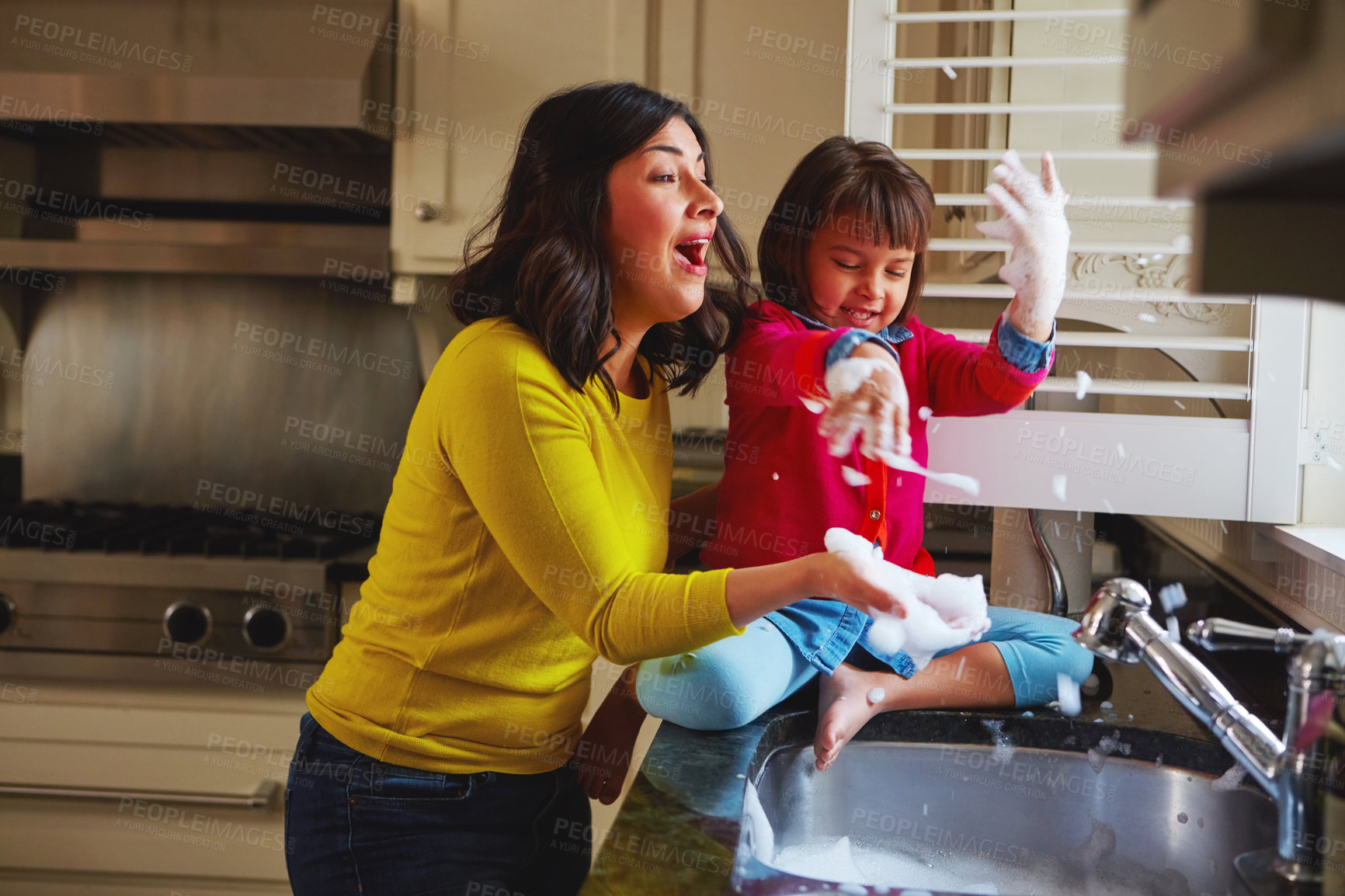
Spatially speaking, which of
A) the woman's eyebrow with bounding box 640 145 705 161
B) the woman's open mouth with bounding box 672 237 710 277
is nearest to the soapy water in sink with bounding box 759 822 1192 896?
the woman's open mouth with bounding box 672 237 710 277

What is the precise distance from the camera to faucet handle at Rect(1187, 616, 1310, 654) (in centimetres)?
62

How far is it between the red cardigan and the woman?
4.7 inches

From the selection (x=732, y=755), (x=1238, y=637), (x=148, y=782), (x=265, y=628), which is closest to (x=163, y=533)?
(x=265, y=628)

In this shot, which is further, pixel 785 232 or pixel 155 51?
pixel 155 51

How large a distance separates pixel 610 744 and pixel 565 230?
51cm

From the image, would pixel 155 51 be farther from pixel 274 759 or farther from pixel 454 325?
pixel 274 759

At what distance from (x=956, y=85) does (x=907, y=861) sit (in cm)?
95

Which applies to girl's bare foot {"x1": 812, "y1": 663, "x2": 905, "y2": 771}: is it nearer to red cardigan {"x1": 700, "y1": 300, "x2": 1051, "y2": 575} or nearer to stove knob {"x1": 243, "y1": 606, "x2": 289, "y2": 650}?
red cardigan {"x1": 700, "y1": 300, "x2": 1051, "y2": 575}

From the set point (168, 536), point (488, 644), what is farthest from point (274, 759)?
point (488, 644)

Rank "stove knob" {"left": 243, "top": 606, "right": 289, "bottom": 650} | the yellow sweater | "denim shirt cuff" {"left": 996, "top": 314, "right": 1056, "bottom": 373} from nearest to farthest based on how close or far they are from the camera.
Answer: the yellow sweater → "denim shirt cuff" {"left": 996, "top": 314, "right": 1056, "bottom": 373} → "stove knob" {"left": 243, "top": 606, "right": 289, "bottom": 650}

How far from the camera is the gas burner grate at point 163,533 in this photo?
6.27 ft

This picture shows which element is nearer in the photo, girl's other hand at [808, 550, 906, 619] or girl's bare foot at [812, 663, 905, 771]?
girl's other hand at [808, 550, 906, 619]

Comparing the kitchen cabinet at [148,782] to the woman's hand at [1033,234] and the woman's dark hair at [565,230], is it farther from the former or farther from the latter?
the woman's hand at [1033,234]

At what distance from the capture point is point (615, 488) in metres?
0.93
